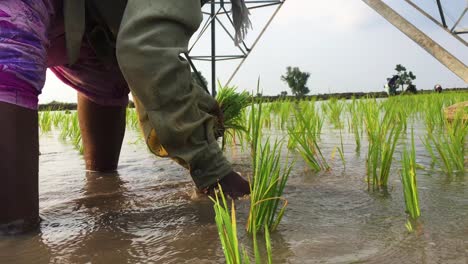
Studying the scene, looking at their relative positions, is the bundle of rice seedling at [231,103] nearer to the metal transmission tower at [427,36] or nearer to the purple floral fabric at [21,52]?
the purple floral fabric at [21,52]

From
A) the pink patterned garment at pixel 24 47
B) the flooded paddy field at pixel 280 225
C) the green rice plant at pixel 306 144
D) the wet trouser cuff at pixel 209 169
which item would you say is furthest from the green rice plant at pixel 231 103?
the pink patterned garment at pixel 24 47

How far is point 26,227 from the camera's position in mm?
910

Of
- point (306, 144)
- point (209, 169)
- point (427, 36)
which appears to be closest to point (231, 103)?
point (306, 144)

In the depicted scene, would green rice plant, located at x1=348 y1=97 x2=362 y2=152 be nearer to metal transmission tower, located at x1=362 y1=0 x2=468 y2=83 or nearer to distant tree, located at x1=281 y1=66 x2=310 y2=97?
metal transmission tower, located at x1=362 y1=0 x2=468 y2=83

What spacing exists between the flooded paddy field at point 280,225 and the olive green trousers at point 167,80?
0.14 metres

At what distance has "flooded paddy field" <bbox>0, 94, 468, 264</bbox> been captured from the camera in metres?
0.74

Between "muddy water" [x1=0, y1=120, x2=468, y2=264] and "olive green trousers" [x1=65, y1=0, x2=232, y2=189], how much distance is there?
135mm

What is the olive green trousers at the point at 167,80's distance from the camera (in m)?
1.03

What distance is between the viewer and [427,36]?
6062 millimetres

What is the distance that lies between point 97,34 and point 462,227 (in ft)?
3.59

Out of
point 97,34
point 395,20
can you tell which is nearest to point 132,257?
point 97,34

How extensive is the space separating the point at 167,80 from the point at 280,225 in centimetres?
43

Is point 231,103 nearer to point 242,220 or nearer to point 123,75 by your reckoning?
point 123,75

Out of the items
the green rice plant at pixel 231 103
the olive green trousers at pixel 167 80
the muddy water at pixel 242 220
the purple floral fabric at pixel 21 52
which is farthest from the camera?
the green rice plant at pixel 231 103
